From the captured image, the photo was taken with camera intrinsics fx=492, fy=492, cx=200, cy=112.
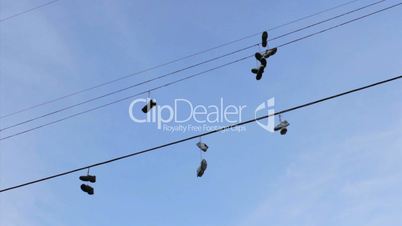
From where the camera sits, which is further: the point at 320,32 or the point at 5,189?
the point at 320,32

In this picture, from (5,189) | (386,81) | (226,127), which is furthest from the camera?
(5,189)

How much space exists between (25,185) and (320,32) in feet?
14.4

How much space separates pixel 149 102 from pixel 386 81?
11.3 feet

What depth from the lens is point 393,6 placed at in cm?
671

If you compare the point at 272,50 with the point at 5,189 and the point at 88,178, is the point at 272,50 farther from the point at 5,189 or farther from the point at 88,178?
the point at 5,189

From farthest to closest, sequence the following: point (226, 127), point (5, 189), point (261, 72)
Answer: point (261, 72) → point (5, 189) → point (226, 127)

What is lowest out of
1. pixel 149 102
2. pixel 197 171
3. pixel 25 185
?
pixel 25 185

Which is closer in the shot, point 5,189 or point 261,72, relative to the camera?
point 5,189

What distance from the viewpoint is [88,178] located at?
23.2 ft

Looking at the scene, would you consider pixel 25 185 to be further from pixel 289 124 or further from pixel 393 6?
pixel 393 6

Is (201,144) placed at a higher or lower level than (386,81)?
higher

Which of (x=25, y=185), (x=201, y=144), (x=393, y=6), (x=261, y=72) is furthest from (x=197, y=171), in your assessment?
(x=393, y=6)

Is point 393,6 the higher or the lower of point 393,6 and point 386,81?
the higher

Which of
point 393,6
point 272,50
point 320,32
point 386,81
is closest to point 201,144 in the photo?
point 272,50
